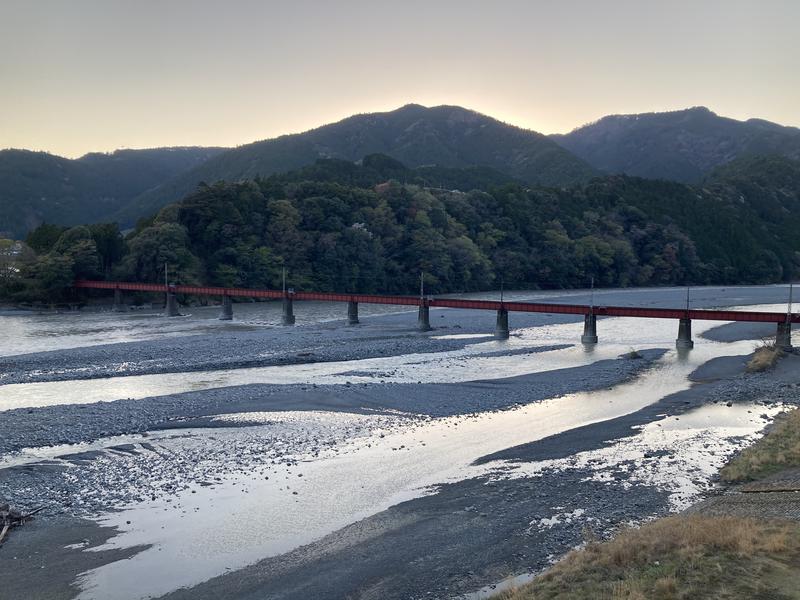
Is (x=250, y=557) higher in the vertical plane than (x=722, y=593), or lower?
lower

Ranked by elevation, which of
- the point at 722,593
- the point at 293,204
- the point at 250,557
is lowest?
the point at 250,557

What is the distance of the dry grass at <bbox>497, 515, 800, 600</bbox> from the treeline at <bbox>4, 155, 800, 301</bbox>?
3685 inches

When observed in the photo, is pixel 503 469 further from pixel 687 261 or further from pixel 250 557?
pixel 687 261

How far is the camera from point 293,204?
12294 centimetres

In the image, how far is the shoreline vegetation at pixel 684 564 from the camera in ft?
42.6

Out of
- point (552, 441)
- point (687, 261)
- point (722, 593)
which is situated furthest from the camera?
point (687, 261)

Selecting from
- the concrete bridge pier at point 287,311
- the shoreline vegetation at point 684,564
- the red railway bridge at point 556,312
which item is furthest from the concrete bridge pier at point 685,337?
the shoreline vegetation at point 684,564

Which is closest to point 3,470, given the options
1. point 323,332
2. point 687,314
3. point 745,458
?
point 745,458

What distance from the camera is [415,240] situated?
128375 mm

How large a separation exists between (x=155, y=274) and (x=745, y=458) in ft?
308

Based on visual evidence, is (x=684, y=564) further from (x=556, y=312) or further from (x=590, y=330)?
(x=556, y=312)

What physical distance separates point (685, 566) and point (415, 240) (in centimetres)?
11557

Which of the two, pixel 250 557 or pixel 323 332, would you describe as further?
pixel 323 332

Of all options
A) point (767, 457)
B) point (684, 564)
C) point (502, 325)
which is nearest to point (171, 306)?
point (502, 325)
